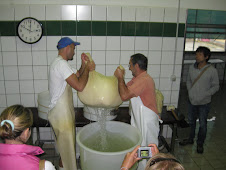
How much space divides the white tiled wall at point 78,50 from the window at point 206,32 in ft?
9.16

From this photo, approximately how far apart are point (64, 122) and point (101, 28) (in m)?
1.46

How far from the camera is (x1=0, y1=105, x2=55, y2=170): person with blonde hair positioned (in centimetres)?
108

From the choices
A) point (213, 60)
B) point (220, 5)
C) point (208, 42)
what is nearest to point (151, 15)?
point (220, 5)

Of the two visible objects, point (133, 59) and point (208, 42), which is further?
point (208, 42)

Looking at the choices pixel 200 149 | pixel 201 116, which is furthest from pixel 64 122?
pixel 200 149

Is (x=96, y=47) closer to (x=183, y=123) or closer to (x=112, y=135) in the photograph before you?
(x=112, y=135)

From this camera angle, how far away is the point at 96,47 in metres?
3.03

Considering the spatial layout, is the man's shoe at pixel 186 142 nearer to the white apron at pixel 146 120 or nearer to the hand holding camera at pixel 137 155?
the white apron at pixel 146 120

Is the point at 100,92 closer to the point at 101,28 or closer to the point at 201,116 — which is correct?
the point at 101,28

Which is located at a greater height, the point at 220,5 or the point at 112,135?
the point at 220,5

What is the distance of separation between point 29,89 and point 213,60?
5.24m

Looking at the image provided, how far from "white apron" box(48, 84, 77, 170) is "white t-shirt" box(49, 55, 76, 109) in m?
0.05

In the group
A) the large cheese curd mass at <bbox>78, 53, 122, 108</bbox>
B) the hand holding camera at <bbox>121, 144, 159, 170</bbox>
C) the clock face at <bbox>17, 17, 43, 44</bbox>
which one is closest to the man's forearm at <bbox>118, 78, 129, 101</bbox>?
the large cheese curd mass at <bbox>78, 53, 122, 108</bbox>

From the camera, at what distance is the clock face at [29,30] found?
2803 millimetres
